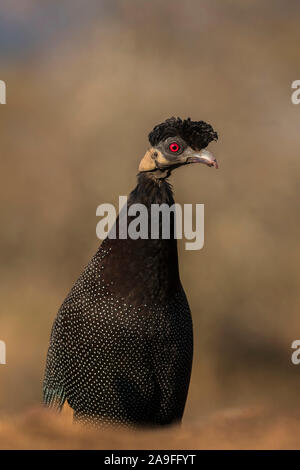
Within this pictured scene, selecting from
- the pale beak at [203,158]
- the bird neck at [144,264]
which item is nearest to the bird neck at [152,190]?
the bird neck at [144,264]

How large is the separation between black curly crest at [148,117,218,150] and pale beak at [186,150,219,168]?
30 millimetres

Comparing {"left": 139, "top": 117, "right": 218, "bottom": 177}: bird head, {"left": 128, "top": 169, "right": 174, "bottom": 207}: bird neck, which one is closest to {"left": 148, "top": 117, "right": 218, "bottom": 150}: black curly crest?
{"left": 139, "top": 117, "right": 218, "bottom": 177}: bird head

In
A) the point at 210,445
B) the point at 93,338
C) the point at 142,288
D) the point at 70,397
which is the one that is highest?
the point at 142,288

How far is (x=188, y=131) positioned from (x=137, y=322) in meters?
0.93

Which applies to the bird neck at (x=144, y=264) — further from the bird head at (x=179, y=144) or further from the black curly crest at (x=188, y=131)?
the black curly crest at (x=188, y=131)

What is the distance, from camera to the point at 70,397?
3.49m

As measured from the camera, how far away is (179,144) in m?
3.44

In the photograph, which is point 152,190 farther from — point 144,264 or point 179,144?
point 144,264

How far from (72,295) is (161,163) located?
2.52ft

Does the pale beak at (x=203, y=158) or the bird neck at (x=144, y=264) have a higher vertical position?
the pale beak at (x=203, y=158)

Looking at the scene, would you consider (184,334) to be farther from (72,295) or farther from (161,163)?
(161,163)

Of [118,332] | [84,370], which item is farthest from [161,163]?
[84,370]

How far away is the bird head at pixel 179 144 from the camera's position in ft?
11.2

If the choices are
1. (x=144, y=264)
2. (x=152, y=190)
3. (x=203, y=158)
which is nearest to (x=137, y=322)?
(x=144, y=264)
